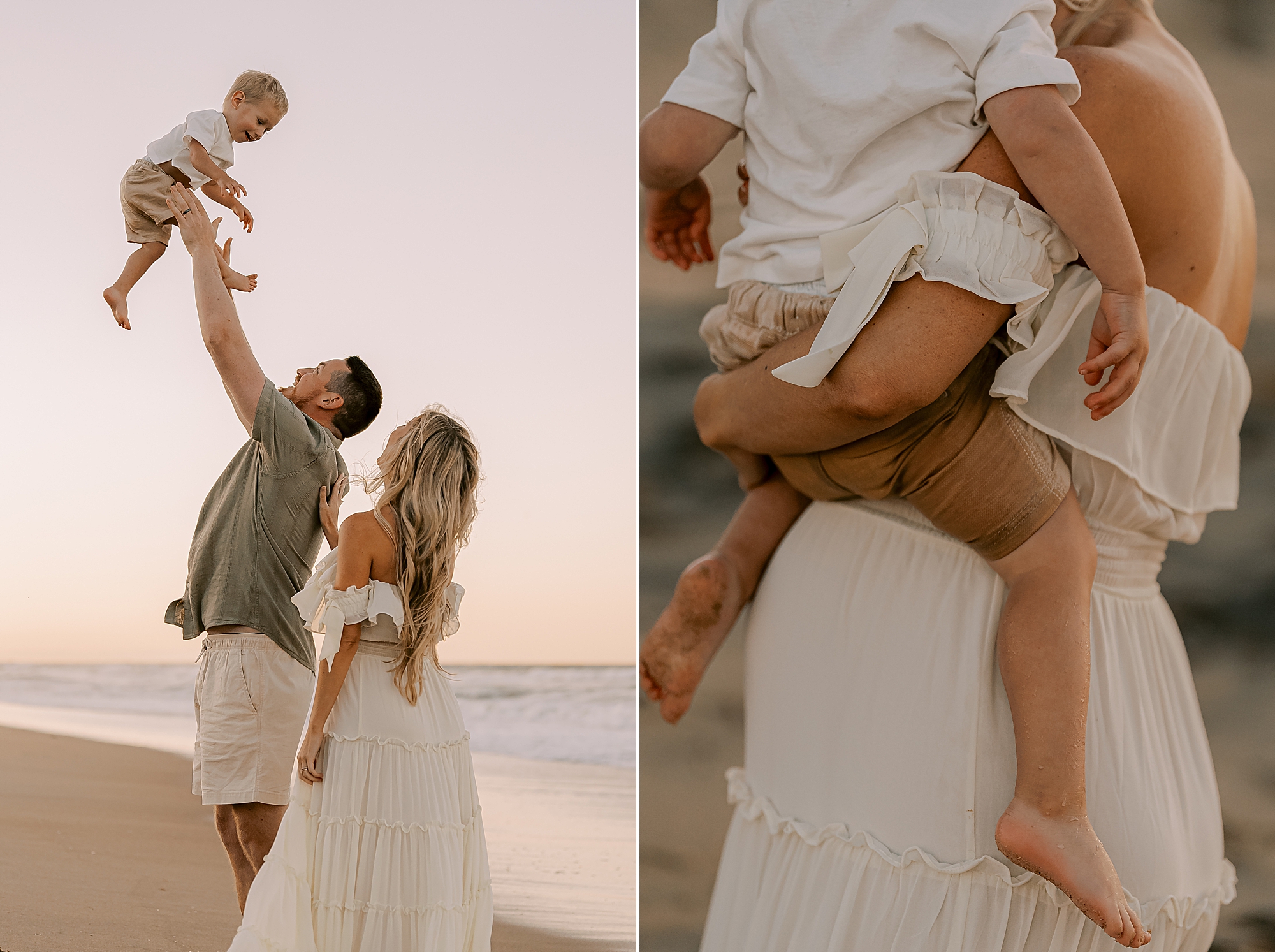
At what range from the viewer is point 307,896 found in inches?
63.9

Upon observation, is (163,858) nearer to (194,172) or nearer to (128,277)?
(128,277)

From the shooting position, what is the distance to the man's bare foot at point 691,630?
143 centimetres

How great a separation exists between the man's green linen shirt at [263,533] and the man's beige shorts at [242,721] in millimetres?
36

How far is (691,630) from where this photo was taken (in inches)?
56.9

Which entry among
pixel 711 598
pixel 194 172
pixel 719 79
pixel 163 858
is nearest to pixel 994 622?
pixel 711 598

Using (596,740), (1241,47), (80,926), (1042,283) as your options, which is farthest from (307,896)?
(596,740)

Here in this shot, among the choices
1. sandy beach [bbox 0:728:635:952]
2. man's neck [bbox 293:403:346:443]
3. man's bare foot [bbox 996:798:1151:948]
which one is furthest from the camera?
sandy beach [bbox 0:728:635:952]

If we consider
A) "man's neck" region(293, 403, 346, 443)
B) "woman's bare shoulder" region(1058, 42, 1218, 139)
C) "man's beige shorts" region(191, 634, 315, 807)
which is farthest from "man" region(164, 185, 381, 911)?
"woman's bare shoulder" region(1058, 42, 1218, 139)

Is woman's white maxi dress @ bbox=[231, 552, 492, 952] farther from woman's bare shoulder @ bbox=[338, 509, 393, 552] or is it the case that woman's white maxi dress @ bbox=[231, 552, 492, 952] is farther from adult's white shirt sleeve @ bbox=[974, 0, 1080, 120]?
adult's white shirt sleeve @ bbox=[974, 0, 1080, 120]

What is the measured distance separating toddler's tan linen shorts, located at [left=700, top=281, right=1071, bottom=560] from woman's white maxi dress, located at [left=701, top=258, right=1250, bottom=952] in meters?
0.04

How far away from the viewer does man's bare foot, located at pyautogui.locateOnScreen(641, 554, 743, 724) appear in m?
1.43

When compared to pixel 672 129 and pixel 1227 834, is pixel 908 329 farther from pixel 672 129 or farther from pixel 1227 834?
pixel 1227 834

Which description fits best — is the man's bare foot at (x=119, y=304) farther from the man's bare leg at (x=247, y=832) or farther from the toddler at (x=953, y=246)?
the toddler at (x=953, y=246)

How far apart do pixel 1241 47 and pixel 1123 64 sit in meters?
1.19
